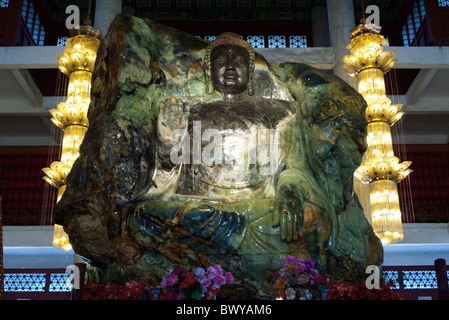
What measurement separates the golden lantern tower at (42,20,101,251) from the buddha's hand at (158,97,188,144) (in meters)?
3.77

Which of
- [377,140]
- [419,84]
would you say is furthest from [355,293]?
[419,84]

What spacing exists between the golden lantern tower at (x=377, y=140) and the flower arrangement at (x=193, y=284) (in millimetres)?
4892

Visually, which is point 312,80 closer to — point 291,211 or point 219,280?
point 291,211

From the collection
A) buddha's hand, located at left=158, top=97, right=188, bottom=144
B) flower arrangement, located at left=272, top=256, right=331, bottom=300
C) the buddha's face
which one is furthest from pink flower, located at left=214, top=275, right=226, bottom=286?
the buddha's face

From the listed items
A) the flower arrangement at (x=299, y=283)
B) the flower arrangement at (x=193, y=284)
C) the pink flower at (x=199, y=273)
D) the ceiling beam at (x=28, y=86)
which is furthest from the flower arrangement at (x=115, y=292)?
the ceiling beam at (x=28, y=86)

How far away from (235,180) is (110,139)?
2.66ft

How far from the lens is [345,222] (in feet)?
10.1

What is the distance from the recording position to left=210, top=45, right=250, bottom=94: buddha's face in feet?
11.8

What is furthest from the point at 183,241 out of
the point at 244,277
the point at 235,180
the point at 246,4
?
the point at 246,4

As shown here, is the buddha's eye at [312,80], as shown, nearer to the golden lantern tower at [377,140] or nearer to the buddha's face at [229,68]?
the buddha's face at [229,68]

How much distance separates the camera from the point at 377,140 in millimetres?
7160

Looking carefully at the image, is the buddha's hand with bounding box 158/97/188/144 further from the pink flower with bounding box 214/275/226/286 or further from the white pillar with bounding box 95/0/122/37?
the white pillar with bounding box 95/0/122/37

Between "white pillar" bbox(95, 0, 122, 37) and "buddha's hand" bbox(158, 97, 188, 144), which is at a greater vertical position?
"white pillar" bbox(95, 0, 122, 37)
